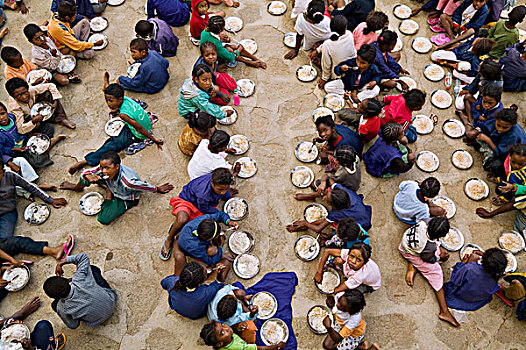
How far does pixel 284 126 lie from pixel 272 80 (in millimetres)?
807

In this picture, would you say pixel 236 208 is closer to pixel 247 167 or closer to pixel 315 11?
pixel 247 167

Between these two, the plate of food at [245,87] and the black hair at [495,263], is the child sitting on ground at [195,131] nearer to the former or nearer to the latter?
the plate of food at [245,87]

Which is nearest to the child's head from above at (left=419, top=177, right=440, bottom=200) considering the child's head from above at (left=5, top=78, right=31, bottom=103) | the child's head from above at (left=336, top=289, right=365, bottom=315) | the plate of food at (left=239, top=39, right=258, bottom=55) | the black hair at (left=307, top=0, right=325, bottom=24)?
the child's head from above at (left=336, top=289, right=365, bottom=315)

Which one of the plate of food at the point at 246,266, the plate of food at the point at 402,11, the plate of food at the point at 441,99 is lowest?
the plate of food at the point at 246,266

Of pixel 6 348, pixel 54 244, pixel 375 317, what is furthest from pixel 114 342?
pixel 375 317

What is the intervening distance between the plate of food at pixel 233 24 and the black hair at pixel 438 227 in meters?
4.05

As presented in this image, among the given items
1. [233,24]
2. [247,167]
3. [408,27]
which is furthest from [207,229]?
[408,27]

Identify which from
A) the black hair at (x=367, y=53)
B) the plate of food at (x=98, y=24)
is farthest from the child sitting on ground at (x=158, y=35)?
the black hair at (x=367, y=53)

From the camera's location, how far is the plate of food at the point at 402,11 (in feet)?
22.0

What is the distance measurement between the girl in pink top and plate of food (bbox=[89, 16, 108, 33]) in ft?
12.2

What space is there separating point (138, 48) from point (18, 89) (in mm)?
1523

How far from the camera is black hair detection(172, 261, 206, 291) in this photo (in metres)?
3.94

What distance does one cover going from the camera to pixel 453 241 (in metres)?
4.89

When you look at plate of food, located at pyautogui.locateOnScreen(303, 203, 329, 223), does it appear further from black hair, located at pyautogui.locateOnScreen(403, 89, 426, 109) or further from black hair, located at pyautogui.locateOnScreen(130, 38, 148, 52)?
black hair, located at pyautogui.locateOnScreen(130, 38, 148, 52)
